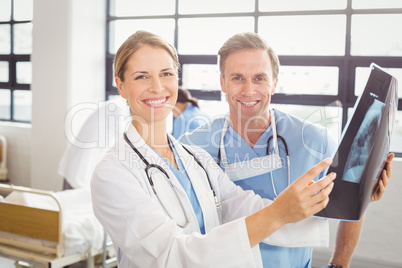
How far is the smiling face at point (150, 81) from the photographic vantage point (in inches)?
44.2

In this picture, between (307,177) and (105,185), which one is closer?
(307,177)

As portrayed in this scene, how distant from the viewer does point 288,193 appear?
889mm

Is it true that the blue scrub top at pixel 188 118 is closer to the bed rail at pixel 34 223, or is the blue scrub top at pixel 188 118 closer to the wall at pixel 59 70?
the bed rail at pixel 34 223

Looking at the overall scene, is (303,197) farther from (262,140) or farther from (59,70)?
(59,70)

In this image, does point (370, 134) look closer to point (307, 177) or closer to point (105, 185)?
point (307, 177)

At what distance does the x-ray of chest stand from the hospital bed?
187 cm

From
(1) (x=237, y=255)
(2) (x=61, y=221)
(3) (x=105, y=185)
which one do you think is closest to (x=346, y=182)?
(1) (x=237, y=255)

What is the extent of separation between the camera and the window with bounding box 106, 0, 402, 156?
137 inches

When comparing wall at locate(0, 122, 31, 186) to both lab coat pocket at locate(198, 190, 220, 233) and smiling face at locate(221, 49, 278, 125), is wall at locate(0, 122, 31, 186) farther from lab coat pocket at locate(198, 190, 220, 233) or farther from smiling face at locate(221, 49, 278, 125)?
lab coat pocket at locate(198, 190, 220, 233)

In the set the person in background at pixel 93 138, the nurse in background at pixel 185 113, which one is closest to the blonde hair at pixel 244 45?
the nurse in background at pixel 185 113

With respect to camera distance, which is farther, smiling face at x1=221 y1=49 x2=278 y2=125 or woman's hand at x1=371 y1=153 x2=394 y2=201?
smiling face at x1=221 y1=49 x2=278 y2=125

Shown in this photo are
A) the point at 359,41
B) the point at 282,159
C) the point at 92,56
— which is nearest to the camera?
the point at 282,159

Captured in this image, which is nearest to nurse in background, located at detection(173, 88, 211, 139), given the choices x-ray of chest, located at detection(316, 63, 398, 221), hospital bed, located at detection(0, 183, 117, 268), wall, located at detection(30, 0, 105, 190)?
hospital bed, located at detection(0, 183, 117, 268)

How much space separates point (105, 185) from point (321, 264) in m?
2.58
